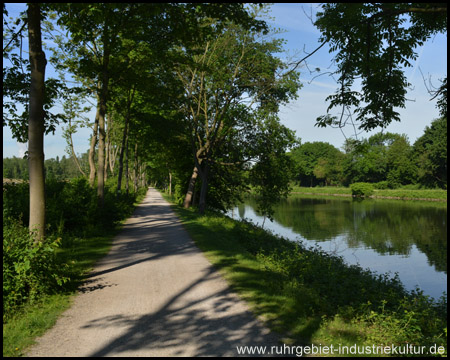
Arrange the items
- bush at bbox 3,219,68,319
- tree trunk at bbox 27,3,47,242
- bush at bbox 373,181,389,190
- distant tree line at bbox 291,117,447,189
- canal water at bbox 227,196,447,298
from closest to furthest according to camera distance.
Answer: bush at bbox 3,219,68,319, tree trunk at bbox 27,3,47,242, canal water at bbox 227,196,447,298, distant tree line at bbox 291,117,447,189, bush at bbox 373,181,389,190

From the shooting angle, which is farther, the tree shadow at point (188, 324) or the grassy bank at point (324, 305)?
the grassy bank at point (324, 305)

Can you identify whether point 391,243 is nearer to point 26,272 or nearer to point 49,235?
point 49,235

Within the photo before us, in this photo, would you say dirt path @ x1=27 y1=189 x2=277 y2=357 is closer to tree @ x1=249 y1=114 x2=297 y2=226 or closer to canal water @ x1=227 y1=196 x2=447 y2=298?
canal water @ x1=227 y1=196 x2=447 y2=298

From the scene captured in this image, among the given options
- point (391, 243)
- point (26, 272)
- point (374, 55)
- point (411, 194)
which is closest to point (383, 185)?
point (411, 194)

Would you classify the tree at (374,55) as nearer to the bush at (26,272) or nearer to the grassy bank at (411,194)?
the bush at (26,272)

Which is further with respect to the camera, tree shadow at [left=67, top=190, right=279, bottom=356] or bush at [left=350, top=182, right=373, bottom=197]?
bush at [left=350, top=182, right=373, bottom=197]

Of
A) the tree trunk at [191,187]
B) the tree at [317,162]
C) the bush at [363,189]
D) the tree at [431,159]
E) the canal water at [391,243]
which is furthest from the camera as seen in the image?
the tree at [317,162]

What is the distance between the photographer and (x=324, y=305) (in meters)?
6.02

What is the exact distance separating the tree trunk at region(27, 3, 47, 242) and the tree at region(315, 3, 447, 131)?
5801 millimetres

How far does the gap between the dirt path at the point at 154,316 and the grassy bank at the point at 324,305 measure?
1.31 feet

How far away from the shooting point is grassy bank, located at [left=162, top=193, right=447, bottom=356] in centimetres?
481

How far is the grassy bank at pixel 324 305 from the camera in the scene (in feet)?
15.8

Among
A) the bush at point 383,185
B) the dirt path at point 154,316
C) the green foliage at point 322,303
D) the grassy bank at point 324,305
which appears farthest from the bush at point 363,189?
the dirt path at point 154,316

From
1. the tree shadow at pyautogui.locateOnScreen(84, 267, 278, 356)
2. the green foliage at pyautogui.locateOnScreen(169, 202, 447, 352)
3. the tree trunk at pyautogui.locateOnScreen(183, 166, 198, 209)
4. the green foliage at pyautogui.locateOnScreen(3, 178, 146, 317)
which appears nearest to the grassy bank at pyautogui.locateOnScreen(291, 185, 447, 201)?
the tree trunk at pyautogui.locateOnScreen(183, 166, 198, 209)
